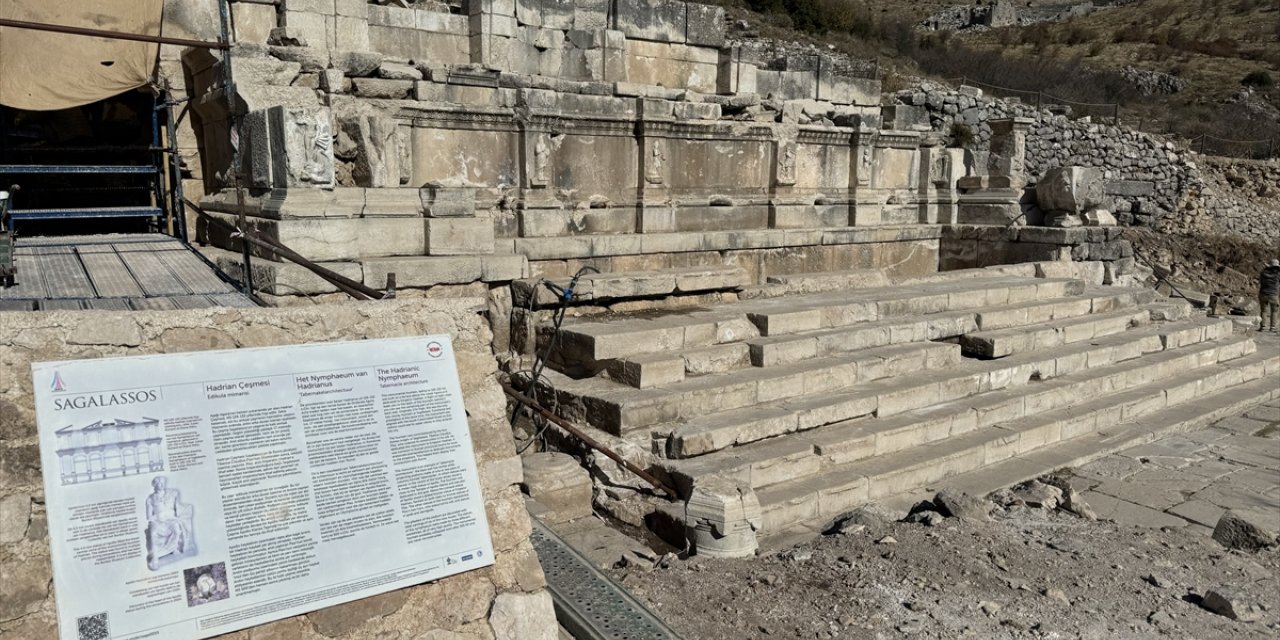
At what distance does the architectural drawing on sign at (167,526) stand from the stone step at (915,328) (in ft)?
17.4

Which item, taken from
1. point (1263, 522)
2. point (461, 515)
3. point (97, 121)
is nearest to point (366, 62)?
point (97, 121)

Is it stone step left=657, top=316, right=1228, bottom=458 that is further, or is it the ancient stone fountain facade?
the ancient stone fountain facade

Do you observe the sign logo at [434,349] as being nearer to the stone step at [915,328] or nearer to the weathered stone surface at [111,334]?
the weathered stone surface at [111,334]

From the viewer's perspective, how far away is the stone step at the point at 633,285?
281 inches

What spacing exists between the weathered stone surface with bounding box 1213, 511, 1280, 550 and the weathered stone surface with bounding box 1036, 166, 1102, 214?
24.4 ft

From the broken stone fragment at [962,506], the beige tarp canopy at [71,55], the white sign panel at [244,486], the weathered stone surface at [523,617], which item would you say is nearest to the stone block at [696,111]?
the beige tarp canopy at [71,55]

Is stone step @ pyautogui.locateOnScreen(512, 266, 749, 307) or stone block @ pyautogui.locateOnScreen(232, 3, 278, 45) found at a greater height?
stone block @ pyautogui.locateOnScreen(232, 3, 278, 45)

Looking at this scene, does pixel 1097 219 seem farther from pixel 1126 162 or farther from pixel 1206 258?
pixel 1126 162

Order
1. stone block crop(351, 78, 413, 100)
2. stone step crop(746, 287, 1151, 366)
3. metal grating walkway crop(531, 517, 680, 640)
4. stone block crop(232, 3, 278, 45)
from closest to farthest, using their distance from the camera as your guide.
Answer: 1. metal grating walkway crop(531, 517, 680, 640)
2. stone step crop(746, 287, 1151, 366)
3. stone block crop(351, 78, 413, 100)
4. stone block crop(232, 3, 278, 45)

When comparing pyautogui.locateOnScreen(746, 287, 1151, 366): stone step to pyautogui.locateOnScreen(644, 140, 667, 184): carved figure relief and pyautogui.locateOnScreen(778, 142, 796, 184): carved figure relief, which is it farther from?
pyautogui.locateOnScreen(644, 140, 667, 184): carved figure relief

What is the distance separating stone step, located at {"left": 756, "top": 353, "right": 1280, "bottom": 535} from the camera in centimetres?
583

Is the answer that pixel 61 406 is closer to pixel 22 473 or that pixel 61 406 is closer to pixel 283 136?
pixel 22 473

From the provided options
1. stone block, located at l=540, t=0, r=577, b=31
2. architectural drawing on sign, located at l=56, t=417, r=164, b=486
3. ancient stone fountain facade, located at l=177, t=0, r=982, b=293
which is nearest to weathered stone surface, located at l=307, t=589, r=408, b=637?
architectural drawing on sign, located at l=56, t=417, r=164, b=486

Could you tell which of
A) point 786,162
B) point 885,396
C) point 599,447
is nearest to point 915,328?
point 885,396
